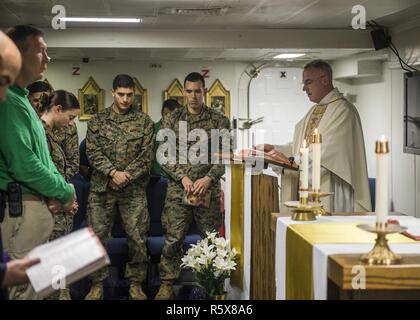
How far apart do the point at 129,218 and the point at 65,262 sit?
305 cm

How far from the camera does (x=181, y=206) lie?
15.4 feet

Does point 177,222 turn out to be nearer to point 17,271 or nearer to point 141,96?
point 17,271

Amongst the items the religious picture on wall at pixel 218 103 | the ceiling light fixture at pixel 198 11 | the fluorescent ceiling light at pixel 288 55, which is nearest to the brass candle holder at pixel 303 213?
the ceiling light fixture at pixel 198 11

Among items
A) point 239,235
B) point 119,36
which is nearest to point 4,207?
point 239,235

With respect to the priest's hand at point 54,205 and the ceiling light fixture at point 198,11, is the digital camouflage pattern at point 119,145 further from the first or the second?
the priest's hand at point 54,205

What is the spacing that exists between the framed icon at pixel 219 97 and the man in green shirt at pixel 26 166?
5.28 meters

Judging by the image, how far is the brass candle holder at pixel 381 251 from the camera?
181cm

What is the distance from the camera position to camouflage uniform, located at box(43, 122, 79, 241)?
4.03 m

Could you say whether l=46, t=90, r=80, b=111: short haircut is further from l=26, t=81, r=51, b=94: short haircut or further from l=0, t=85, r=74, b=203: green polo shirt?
l=0, t=85, r=74, b=203: green polo shirt

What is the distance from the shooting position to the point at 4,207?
270 centimetres

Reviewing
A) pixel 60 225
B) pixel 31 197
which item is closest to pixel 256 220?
pixel 31 197

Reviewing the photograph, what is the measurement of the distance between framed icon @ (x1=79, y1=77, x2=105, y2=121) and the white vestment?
4.35 m
